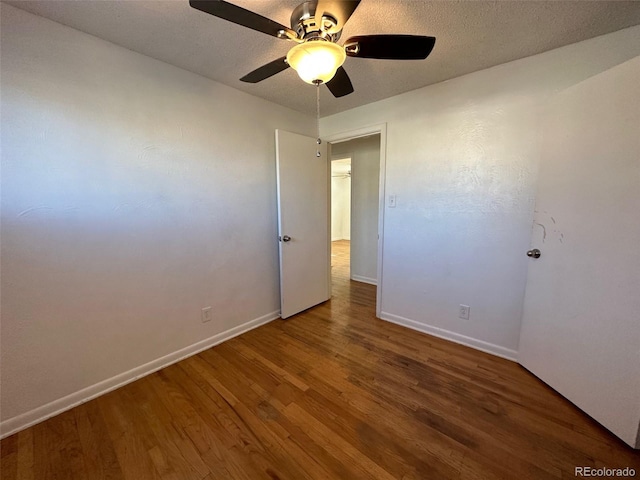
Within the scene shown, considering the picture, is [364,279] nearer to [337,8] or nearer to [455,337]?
[455,337]

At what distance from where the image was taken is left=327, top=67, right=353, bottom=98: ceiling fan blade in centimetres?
139

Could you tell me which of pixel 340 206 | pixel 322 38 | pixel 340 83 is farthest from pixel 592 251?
pixel 340 206

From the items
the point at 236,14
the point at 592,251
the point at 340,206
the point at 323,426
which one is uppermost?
the point at 236,14

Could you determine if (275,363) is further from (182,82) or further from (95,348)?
(182,82)

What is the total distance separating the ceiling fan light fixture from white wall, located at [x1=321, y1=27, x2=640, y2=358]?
146 cm

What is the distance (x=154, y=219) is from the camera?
1851 millimetres

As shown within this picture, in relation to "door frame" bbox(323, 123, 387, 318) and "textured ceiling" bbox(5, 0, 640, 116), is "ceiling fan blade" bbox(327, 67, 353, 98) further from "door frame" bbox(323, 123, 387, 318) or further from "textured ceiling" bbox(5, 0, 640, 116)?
"door frame" bbox(323, 123, 387, 318)

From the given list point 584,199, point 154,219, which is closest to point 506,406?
point 584,199

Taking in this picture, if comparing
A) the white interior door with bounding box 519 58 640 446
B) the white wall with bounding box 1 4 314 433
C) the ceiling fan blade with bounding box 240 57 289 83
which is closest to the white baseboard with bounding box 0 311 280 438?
the white wall with bounding box 1 4 314 433

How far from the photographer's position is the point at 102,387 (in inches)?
66.7

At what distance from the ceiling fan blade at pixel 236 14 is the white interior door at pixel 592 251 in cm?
175

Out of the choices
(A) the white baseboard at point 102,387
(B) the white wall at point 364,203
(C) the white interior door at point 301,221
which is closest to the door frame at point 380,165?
(C) the white interior door at point 301,221

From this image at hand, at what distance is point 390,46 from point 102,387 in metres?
2.69

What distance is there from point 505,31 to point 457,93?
59cm
